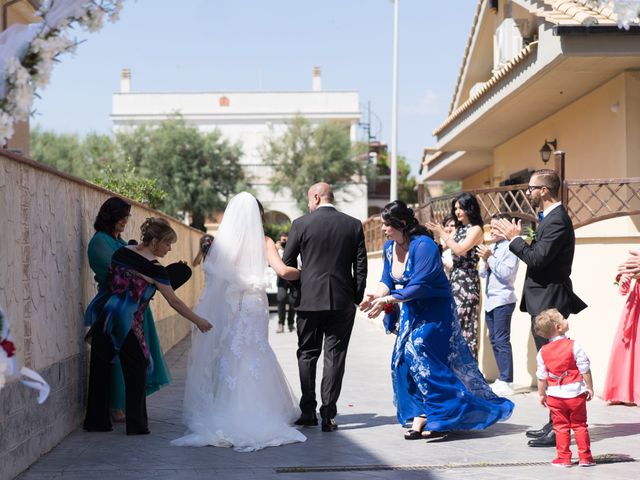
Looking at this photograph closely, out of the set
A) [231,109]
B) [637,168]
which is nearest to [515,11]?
[637,168]

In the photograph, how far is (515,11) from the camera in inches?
816

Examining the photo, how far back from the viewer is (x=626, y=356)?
9539 millimetres

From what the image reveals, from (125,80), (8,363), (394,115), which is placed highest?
(125,80)

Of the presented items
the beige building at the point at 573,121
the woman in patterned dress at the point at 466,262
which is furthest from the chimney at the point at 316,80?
the woman in patterned dress at the point at 466,262

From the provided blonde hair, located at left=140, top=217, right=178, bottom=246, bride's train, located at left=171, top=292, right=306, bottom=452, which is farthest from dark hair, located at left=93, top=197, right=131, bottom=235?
bride's train, located at left=171, top=292, right=306, bottom=452

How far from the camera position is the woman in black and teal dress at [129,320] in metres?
8.16

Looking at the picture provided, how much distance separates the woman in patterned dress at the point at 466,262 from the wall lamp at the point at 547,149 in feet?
31.6

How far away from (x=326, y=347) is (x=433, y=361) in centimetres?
101

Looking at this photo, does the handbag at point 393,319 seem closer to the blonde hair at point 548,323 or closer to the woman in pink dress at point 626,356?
the blonde hair at point 548,323

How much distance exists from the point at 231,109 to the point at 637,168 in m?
56.6

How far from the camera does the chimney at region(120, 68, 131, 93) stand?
7425cm

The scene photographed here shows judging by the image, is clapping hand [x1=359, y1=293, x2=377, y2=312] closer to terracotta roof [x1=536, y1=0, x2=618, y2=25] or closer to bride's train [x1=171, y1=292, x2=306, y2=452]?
bride's train [x1=171, y1=292, x2=306, y2=452]

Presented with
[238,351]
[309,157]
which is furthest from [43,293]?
[309,157]

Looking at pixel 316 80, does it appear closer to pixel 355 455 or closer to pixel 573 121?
pixel 573 121
